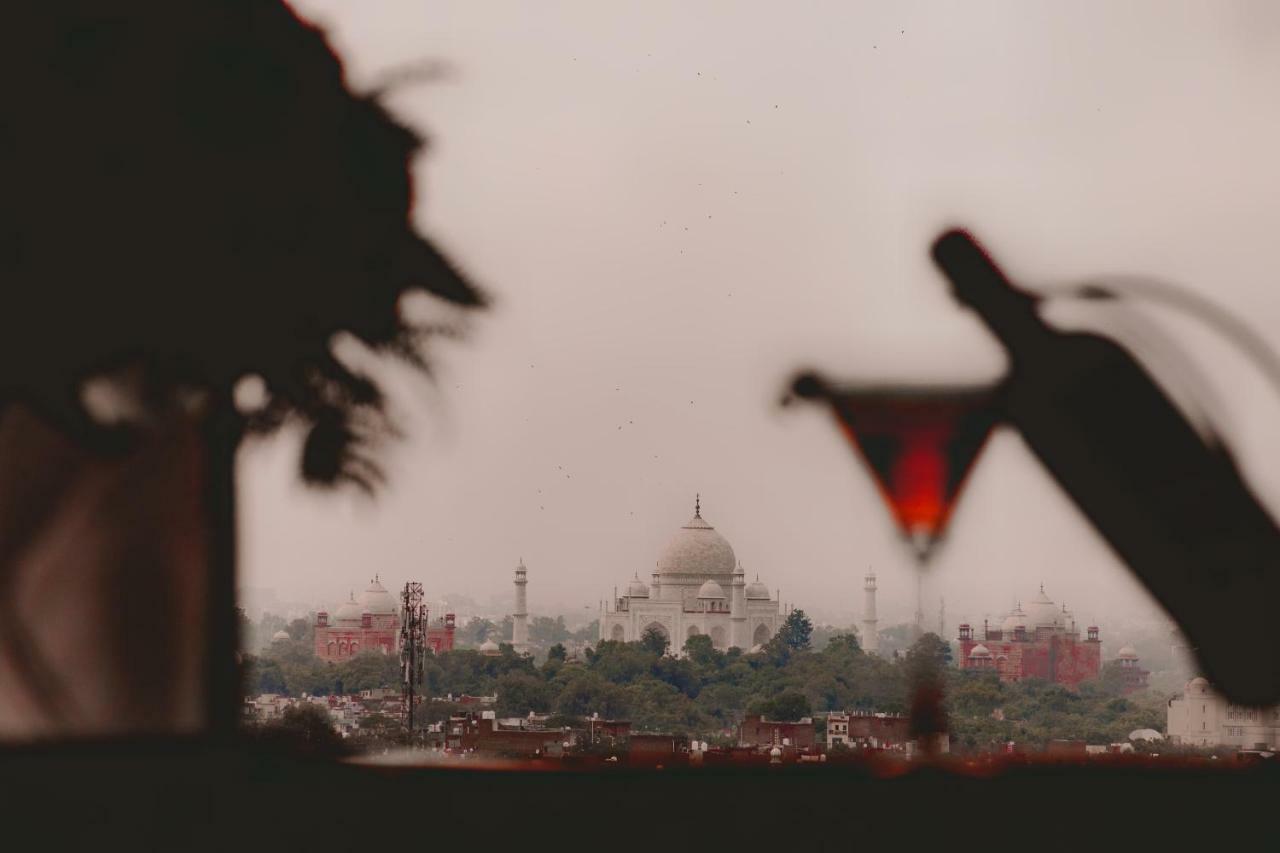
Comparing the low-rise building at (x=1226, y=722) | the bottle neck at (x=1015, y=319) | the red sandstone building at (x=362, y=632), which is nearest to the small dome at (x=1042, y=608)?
the low-rise building at (x=1226, y=722)

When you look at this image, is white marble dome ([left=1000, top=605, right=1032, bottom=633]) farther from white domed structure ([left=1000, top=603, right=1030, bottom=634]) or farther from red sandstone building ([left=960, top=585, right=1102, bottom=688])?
red sandstone building ([left=960, top=585, right=1102, bottom=688])

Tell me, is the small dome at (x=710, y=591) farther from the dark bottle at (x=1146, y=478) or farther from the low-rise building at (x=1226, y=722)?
the dark bottle at (x=1146, y=478)

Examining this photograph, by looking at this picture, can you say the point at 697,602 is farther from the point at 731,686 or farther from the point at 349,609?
the point at 349,609

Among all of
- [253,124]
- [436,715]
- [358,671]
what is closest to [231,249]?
[253,124]

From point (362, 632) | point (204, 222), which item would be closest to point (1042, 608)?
point (204, 222)

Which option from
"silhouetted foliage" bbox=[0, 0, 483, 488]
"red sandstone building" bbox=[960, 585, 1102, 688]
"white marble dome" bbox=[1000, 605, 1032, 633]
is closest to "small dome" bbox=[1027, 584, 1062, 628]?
"white marble dome" bbox=[1000, 605, 1032, 633]
